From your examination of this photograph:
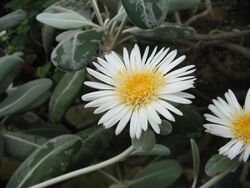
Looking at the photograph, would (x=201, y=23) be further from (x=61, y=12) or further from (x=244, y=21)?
(x=61, y=12)

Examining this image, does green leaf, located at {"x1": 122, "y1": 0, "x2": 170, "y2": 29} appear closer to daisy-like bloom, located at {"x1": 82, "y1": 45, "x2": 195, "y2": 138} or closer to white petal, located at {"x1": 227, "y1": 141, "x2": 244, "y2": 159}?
daisy-like bloom, located at {"x1": 82, "y1": 45, "x2": 195, "y2": 138}

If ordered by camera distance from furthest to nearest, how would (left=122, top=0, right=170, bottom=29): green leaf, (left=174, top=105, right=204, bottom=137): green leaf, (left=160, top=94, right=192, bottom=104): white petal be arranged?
(left=174, top=105, right=204, bottom=137): green leaf, (left=122, top=0, right=170, bottom=29): green leaf, (left=160, top=94, right=192, bottom=104): white petal

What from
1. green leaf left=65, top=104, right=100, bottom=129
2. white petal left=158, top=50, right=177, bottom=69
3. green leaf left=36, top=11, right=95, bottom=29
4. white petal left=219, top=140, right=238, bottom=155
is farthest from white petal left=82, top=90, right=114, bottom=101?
green leaf left=65, top=104, right=100, bottom=129

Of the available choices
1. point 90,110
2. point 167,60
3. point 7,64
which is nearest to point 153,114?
point 167,60

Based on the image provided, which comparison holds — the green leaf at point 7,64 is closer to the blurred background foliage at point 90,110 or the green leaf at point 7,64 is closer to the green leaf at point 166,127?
the blurred background foliage at point 90,110

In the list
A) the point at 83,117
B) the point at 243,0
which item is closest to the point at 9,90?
the point at 83,117
